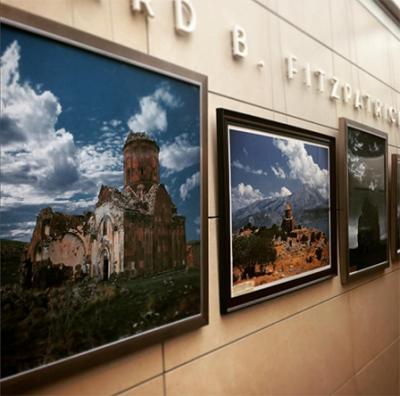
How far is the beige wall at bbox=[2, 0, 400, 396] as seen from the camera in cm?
127

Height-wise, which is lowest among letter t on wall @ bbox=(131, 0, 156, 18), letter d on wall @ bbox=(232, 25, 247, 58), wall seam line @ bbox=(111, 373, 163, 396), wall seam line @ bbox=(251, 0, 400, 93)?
wall seam line @ bbox=(111, 373, 163, 396)

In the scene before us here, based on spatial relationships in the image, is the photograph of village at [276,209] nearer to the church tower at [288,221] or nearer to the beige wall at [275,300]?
the church tower at [288,221]

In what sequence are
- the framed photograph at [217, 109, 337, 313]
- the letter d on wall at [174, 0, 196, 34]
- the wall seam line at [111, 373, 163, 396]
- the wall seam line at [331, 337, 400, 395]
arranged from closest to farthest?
1. the wall seam line at [111, 373, 163, 396]
2. the letter d on wall at [174, 0, 196, 34]
3. the framed photograph at [217, 109, 337, 313]
4. the wall seam line at [331, 337, 400, 395]

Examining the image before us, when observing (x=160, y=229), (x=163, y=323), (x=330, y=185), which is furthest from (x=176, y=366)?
(x=330, y=185)

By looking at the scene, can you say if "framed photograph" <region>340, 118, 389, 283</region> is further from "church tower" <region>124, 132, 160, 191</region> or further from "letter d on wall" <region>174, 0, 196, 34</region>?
"church tower" <region>124, 132, 160, 191</region>

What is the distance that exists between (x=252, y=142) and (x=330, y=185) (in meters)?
0.80

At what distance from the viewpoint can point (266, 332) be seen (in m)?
1.80

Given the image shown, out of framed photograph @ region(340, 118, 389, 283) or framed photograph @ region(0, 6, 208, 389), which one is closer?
framed photograph @ region(0, 6, 208, 389)

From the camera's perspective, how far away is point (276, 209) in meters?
1.85

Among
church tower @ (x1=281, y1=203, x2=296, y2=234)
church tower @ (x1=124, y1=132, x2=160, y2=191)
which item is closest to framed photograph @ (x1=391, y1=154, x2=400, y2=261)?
church tower @ (x1=281, y1=203, x2=296, y2=234)

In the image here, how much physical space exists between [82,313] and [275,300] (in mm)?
1042

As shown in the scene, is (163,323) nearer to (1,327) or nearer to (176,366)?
(176,366)

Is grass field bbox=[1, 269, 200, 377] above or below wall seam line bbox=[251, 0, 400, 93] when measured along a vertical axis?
below

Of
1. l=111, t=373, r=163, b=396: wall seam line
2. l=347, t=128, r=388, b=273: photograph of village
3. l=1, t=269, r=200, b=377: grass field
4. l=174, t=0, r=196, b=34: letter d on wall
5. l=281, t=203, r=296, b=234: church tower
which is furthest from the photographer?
l=347, t=128, r=388, b=273: photograph of village
